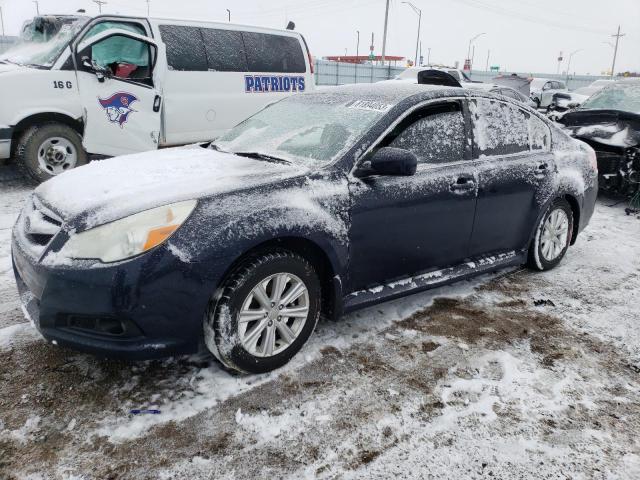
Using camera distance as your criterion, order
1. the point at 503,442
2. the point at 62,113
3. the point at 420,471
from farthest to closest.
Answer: the point at 62,113 → the point at 503,442 → the point at 420,471

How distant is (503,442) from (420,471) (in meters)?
0.47

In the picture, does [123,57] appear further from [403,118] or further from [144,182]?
[403,118]

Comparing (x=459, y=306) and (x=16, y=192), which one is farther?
(x=16, y=192)

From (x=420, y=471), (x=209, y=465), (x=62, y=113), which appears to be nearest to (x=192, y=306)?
(x=209, y=465)

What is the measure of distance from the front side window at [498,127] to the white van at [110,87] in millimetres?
4570

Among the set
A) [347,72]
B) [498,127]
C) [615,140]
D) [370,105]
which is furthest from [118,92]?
[347,72]

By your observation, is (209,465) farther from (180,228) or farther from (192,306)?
(180,228)

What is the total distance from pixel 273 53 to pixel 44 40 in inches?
128

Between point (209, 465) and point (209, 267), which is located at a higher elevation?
point (209, 267)

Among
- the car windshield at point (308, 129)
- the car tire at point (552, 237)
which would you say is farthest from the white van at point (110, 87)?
the car tire at point (552, 237)

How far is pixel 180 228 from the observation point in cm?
247

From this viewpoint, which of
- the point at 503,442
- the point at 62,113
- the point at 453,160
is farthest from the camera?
the point at 62,113

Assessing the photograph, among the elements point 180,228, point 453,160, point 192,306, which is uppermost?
point 453,160

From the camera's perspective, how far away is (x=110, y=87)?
21.8 feet
